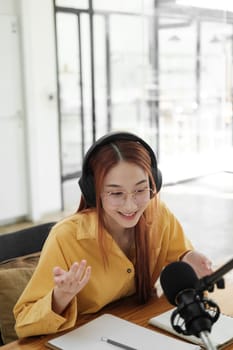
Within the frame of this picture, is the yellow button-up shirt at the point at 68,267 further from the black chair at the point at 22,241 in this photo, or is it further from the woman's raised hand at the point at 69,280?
the black chair at the point at 22,241

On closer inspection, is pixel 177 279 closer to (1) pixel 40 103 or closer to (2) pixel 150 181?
(2) pixel 150 181

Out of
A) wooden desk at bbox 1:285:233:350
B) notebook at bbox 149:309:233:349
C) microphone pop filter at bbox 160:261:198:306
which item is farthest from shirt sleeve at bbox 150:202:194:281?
microphone pop filter at bbox 160:261:198:306

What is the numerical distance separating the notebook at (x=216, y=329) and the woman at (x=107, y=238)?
0.14m

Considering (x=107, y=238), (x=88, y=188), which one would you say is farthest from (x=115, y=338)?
(x=88, y=188)

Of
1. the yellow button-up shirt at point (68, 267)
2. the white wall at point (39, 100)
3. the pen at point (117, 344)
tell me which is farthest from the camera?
the white wall at point (39, 100)

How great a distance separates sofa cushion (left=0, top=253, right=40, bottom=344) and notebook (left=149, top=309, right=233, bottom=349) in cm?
53

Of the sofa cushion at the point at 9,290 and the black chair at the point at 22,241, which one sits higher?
the black chair at the point at 22,241

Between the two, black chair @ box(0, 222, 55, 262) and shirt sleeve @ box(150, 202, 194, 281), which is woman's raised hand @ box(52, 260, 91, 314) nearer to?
shirt sleeve @ box(150, 202, 194, 281)

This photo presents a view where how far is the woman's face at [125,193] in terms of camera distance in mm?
1508

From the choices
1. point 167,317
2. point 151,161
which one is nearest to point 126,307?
point 167,317

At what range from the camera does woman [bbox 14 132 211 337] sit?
4.74ft

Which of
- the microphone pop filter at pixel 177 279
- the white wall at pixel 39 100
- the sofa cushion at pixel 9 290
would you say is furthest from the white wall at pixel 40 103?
the microphone pop filter at pixel 177 279

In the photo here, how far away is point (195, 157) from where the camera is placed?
758 cm

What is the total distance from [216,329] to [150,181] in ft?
1.49
